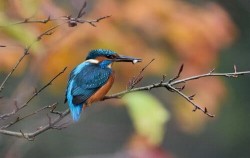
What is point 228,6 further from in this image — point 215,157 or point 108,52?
point 108,52

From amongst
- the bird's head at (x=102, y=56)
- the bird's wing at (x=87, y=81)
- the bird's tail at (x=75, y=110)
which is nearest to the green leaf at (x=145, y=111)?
the bird's tail at (x=75, y=110)

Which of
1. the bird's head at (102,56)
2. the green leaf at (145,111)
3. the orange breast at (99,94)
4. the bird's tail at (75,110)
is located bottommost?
the green leaf at (145,111)

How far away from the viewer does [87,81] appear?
13.0 ft

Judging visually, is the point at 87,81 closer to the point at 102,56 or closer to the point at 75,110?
the point at 102,56

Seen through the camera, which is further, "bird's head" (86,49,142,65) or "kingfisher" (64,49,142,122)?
"bird's head" (86,49,142,65)

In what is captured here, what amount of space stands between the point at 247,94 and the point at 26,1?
7.86 meters

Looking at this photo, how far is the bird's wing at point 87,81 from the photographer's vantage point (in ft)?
12.5

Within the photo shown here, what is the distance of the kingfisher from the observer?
12.4 feet

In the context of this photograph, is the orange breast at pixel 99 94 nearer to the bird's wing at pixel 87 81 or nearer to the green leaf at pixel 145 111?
the bird's wing at pixel 87 81

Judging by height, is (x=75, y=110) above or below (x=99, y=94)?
below

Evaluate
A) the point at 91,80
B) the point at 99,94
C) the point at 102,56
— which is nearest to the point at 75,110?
the point at 99,94

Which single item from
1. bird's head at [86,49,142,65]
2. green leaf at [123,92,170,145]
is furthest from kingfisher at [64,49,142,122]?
green leaf at [123,92,170,145]

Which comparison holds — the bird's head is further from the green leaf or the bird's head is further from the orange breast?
the green leaf

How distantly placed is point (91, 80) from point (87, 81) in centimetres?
2
